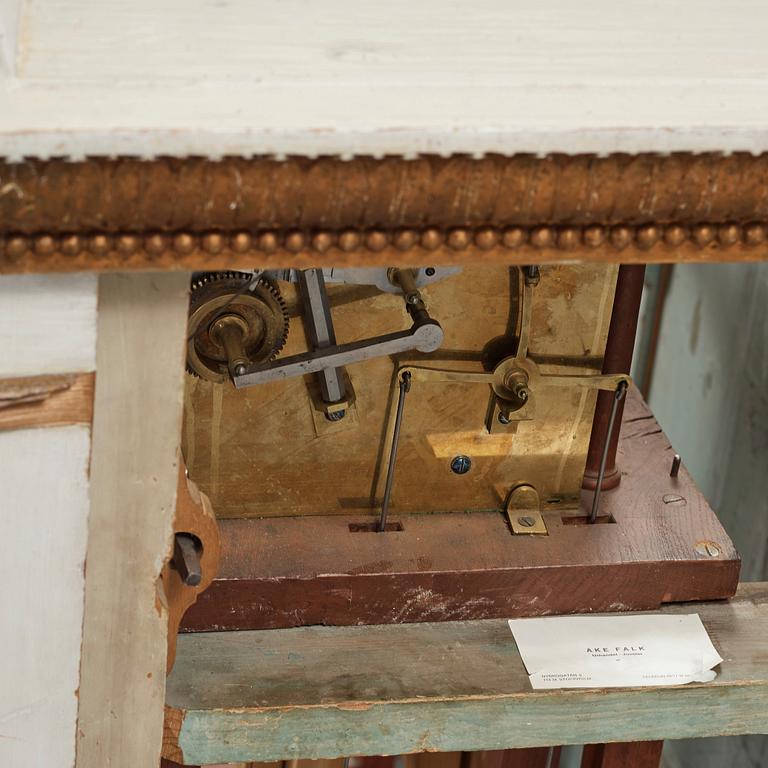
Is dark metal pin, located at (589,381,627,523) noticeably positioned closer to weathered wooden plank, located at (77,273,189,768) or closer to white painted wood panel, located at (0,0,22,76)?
weathered wooden plank, located at (77,273,189,768)

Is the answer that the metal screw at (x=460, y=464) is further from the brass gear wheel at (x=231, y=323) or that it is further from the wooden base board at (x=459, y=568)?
the brass gear wheel at (x=231, y=323)

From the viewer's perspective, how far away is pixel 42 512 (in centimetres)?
79

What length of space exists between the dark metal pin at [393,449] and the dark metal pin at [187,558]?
356 millimetres

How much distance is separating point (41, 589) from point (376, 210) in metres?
0.32

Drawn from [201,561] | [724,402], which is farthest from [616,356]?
[724,402]

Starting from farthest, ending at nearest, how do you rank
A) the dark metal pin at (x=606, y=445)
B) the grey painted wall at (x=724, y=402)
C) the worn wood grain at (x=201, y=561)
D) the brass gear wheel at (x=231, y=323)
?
the grey painted wall at (x=724, y=402), the dark metal pin at (x=606, y=445), the brass gear wheel at (x=231, y=323), the worn wood grain at (x=201, y=561)

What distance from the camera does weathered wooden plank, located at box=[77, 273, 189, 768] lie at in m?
0.77

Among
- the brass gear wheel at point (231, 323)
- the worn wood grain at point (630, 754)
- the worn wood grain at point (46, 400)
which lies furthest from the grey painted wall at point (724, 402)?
the worn wood grain at point (46, 400)

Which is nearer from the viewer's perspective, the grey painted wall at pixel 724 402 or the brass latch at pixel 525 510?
the brass latch at pixel 525 510

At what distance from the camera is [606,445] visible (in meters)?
1.28

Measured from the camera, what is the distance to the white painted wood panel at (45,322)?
73 centimetres

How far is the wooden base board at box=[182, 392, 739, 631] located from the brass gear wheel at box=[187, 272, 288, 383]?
18cm

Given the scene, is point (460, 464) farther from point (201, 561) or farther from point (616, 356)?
point (201, 561)

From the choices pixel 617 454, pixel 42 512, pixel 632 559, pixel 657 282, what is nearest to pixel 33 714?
pixel 42 512
